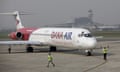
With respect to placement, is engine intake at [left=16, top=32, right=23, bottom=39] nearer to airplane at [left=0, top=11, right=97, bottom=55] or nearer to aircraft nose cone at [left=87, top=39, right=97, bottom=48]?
airplane at [left=0, top=11, right=97, bottom=55]

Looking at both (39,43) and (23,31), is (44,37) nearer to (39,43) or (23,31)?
(39,43)

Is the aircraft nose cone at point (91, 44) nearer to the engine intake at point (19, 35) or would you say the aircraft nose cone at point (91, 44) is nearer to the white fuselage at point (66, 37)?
the white fuselage at point (66, 37)

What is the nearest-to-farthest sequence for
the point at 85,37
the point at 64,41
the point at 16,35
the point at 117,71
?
the point at 117,71 → the point at 85,37 → the point at 64,41 → the point at 16,35

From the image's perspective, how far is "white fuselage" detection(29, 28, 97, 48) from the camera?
29.3m

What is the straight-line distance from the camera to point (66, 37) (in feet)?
105

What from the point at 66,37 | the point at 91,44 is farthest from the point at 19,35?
the point at 91,44

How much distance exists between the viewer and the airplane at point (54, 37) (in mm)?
29477

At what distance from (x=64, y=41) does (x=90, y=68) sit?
1160 centimetres

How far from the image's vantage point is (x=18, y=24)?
43875 millimetres

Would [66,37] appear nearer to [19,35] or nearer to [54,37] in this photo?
[54,37]

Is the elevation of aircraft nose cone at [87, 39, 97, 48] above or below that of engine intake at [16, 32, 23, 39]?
below

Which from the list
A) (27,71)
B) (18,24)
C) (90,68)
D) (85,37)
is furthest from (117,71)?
(18,24)

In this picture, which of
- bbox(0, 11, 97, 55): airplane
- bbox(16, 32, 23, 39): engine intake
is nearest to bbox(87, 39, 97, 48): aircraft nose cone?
bbox(0, 11, 97, 55): airplane

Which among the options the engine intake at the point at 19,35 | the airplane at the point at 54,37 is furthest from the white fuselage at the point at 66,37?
the engine intake at the point at 19,35
